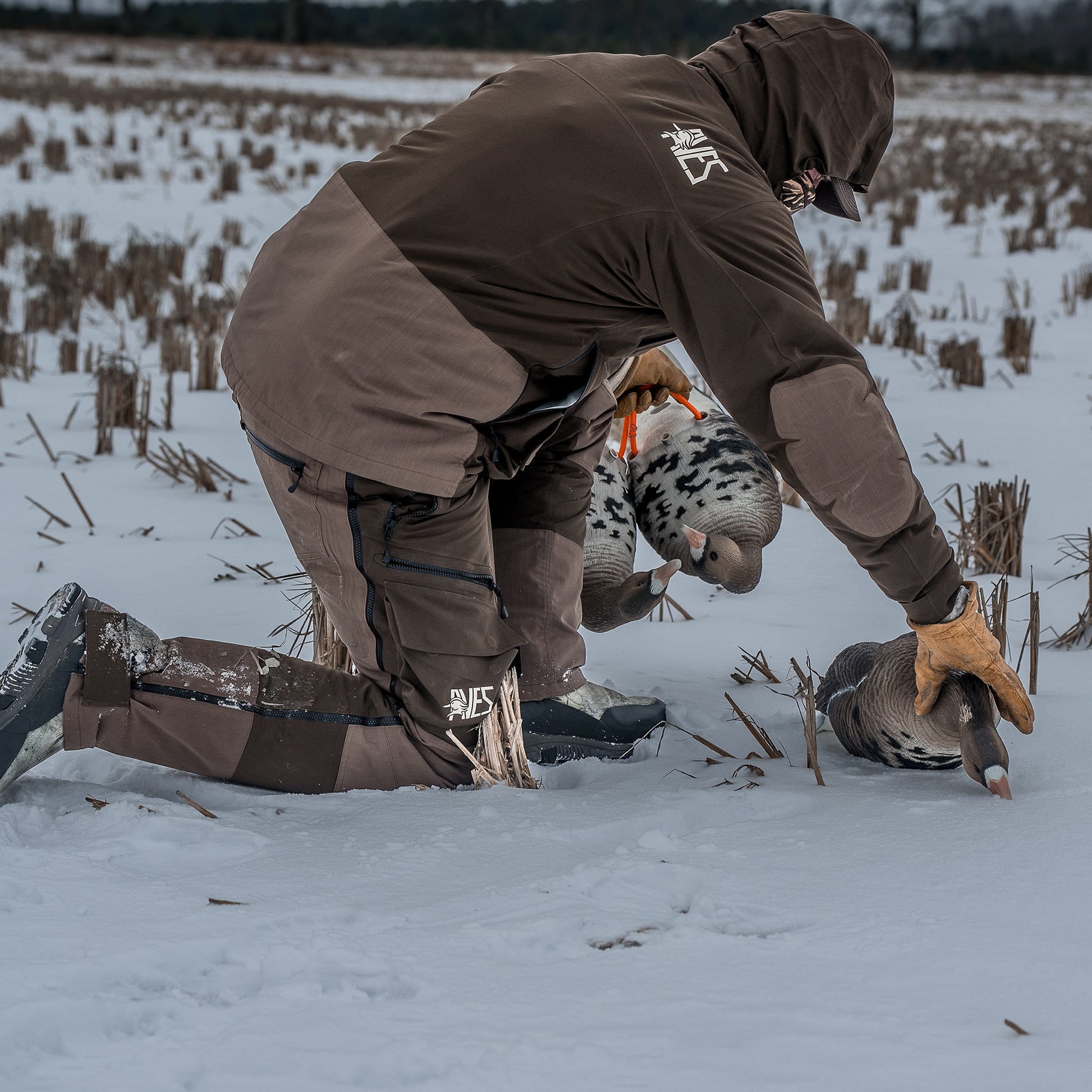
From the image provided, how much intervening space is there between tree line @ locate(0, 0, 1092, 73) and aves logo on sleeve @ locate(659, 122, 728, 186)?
2794 cm

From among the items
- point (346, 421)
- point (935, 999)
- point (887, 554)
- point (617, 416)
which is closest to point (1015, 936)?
point (935, 999)

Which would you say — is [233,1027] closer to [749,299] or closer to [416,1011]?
[416,1011]

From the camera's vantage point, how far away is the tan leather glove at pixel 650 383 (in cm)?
269

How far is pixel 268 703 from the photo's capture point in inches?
76.4

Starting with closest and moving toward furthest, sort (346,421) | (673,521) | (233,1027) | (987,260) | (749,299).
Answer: (233,1027)
(749,299)
(346,421)
(673,521)
(987,260)

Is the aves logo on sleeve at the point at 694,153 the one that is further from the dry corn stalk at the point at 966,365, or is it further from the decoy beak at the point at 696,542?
the dry corn stalk at the point at 966,365

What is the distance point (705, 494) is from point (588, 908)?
1414mm

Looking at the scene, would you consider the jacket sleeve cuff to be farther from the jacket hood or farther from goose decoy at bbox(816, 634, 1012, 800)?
the jacket hood

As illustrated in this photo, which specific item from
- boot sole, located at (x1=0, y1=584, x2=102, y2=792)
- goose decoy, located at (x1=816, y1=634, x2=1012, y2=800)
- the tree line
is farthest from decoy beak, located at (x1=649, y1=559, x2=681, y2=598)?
the tree line

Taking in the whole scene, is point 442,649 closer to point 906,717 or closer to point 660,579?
point 660,579

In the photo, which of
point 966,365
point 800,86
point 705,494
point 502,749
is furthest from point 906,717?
point 966,365

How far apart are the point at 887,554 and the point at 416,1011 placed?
39.9 inches

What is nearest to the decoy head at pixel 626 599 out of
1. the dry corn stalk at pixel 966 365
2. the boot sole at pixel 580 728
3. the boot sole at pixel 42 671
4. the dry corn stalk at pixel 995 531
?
the boot sole at pixel 580 728

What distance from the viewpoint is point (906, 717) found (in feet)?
6.44
